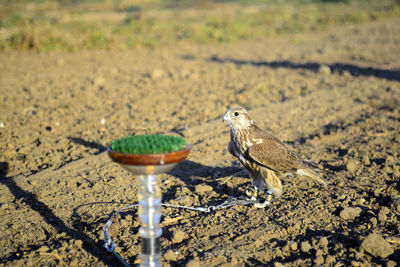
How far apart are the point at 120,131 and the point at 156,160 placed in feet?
14.4

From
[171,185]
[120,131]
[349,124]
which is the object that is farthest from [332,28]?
[171,185]

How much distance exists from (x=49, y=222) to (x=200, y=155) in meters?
2.49

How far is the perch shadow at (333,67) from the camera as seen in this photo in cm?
1046

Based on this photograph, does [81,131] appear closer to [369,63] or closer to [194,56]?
[194,56]

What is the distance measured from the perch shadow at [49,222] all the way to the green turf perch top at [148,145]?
1.22 meters

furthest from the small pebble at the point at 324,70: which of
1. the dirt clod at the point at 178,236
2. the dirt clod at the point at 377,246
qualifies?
the dirt clod at the point at 178,236

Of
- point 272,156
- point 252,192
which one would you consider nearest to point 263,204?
point 252,192

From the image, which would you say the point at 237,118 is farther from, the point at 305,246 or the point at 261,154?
the point at 305,246

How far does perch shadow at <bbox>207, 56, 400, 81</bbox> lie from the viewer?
1046cm

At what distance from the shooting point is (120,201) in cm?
467

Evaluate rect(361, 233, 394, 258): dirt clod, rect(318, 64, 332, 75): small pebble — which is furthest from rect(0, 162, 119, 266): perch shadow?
rect(318, 64, 332, 75): small pebble

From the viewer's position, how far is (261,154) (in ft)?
14.5

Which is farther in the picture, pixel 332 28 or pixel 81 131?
pixel 332 28

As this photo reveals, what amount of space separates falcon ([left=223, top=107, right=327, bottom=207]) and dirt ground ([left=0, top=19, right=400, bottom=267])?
278mm
